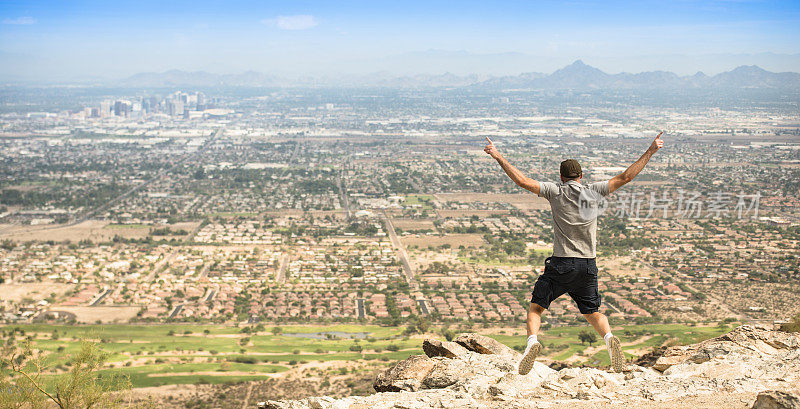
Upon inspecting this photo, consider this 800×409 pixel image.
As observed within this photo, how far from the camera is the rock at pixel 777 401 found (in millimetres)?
2367

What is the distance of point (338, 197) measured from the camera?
31.3 metres

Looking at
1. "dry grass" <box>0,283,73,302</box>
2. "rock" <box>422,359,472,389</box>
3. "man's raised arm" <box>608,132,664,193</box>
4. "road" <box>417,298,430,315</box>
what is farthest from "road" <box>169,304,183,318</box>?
"man's raised arm" <box>608,132,664,193</box>

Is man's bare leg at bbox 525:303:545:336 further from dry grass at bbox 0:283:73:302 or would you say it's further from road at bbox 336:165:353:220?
road at bbox 336:165:353:220

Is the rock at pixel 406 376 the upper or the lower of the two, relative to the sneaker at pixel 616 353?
lower

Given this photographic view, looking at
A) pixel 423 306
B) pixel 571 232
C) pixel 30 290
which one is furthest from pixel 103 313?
pixel 571 232

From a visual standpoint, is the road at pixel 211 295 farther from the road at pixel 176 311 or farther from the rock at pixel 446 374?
the rock at pixel 446 374

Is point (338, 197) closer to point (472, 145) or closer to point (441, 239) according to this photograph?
point (441, 239)

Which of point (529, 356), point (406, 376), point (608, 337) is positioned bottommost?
point (406, 376)

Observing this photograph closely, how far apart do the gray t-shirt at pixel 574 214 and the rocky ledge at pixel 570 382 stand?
85 cm

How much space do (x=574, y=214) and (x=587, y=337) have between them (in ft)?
35.2

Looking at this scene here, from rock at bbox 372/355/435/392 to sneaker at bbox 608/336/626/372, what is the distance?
1184 millimetres

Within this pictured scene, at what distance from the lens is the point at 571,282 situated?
107 inches

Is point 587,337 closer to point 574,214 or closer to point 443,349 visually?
point 443,349

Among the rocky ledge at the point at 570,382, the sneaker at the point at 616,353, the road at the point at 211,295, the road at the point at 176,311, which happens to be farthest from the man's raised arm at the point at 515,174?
the road at the point at 211,295
